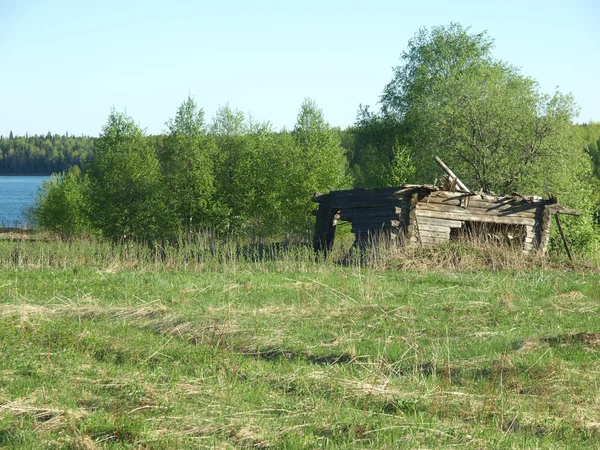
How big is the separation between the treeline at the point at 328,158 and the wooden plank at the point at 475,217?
324 inches

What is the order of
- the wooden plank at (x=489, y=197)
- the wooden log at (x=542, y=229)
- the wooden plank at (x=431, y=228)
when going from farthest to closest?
1. the wooden log at (x=542, y=229)
2. the wooden plank at (x=489, y=197)
3. the wooden plank at (x=431, y=228)

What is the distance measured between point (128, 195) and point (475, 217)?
23.3 metres

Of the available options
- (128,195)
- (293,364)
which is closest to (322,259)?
(293,364)

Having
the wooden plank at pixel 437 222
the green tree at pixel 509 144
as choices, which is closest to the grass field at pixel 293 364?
the wooden plank at pixel 437 222

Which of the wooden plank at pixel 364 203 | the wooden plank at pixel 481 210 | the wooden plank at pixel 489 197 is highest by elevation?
the wooden plank at pixel 489 197

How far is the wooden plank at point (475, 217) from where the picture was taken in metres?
21.2

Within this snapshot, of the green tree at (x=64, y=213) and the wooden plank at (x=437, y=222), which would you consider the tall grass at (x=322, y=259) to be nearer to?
the wooden plank at (x=437, y=222)

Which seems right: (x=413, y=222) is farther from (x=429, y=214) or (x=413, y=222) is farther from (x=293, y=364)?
(x=293, y=364)

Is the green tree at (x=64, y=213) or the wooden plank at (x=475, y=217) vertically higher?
the wooden plank at (x=475, y=217)

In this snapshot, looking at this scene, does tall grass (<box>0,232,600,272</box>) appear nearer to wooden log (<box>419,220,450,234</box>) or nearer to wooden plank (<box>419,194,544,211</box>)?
wooden log (<box>419,220,450,234</box>)

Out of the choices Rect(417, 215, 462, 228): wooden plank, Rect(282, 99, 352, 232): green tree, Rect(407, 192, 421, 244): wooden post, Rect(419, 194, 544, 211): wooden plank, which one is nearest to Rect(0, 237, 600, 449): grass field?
Rect(407, 192, 421, 244): wooden post

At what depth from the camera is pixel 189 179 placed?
41375mm

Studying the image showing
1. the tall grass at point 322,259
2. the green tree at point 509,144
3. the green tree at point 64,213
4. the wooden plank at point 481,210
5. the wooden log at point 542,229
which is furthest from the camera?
the green tree at point 64,213

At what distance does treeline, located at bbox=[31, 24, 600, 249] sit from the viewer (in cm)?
3177
